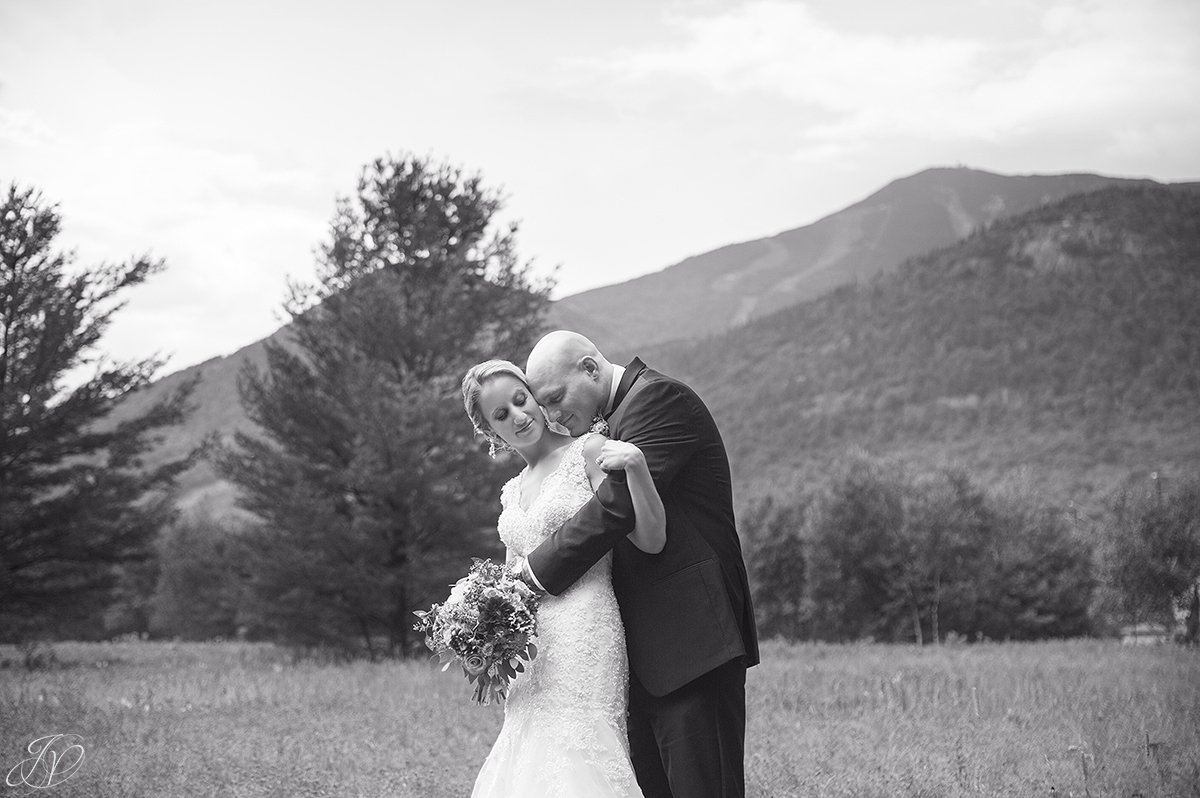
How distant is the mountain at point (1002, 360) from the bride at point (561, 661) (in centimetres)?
7289

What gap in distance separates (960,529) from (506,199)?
1137 inches

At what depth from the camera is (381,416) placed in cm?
1738

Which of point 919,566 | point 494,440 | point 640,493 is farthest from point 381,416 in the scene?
point 919,566

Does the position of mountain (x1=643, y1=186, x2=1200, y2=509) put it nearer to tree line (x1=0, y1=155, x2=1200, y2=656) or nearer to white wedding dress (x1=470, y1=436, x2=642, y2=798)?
tree line (x1=0, y1=155, x2=1200, y2=656)

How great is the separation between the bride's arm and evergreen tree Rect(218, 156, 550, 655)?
529 inches

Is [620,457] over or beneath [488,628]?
over

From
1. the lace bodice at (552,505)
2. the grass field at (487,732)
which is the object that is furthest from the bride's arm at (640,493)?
the grass field at (487,732)

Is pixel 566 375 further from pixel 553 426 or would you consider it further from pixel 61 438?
pixel 61 438

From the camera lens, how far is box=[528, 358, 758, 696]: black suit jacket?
13.9ft

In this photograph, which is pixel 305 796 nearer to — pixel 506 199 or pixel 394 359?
pixel 394 359

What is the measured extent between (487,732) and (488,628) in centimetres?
490

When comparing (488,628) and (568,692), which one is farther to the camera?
(568,692)

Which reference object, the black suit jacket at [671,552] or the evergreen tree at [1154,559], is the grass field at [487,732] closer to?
the black suit jacket at [671,552]

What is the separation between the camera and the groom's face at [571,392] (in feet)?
14.9
